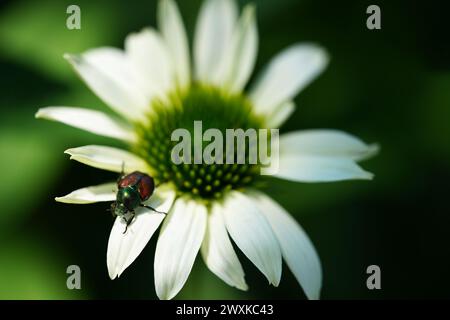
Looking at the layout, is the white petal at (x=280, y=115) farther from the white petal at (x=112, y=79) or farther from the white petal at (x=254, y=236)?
the white petal at (x=112, y=79)

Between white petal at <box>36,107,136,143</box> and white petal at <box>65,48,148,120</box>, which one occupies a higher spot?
white petal at <box>65,48,148,120</box>

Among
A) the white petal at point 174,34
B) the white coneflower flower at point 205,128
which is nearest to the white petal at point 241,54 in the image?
the white coneflower flower at point 205,128

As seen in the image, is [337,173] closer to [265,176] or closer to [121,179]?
[265,176]

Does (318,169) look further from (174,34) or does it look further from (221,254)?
(174,34)

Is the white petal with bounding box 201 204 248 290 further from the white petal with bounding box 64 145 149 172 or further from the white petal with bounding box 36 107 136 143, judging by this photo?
the white petal with bounding box 36 107 136 143

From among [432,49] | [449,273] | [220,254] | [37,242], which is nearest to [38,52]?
[37,242]

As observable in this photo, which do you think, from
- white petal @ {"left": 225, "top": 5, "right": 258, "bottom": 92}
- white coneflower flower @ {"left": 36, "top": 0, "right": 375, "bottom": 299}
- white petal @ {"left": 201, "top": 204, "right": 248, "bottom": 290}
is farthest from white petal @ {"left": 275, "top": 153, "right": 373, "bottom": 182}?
white petal @ {"left": 225, "top": 5, "right": 258, "bottom": 92}
